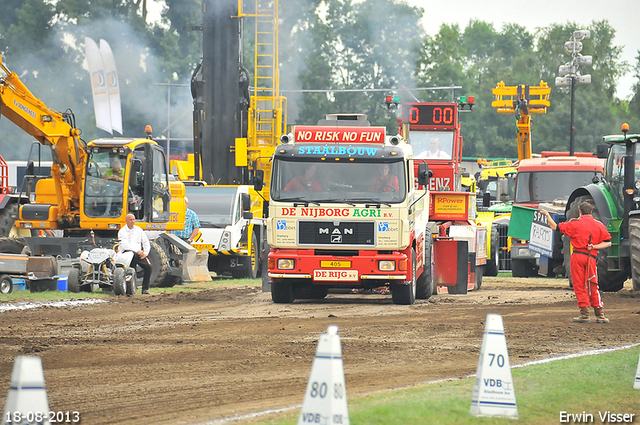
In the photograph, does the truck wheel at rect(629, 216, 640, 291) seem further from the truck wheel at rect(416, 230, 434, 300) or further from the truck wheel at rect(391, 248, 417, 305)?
the truck wheel at rect(391, 248, 417, 305)

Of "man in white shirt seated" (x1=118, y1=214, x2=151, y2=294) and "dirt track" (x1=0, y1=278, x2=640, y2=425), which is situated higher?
"man in white shirt seated" (x1=118, y1=214, x2=151, y2=294)

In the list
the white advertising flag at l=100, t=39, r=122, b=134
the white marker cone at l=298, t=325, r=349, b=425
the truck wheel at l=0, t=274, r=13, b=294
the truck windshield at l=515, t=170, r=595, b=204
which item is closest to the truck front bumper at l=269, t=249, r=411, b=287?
the truck wheel at l=0, t=274, r=13, b=294

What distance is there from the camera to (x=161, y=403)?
7988 millimetres

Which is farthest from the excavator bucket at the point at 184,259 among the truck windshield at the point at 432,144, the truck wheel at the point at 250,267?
the truck windshield at the point at 432,144

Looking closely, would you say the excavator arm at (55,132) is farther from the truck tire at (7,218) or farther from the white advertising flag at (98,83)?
the white advertising flag at (98,83)

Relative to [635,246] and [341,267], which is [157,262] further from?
[635,246]

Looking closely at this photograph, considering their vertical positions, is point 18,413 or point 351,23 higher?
point 351,23

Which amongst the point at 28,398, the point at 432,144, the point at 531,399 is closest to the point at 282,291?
the point at 531,399

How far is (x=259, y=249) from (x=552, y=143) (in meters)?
59.5

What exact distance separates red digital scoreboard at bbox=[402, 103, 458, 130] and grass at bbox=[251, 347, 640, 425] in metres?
16.7

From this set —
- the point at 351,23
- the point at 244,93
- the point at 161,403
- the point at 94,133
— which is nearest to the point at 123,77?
the point at 94,133

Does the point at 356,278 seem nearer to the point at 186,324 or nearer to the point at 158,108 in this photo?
the point at 186,324

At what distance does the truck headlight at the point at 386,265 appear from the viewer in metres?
16.3

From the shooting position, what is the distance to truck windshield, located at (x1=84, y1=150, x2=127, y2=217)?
71.5 ft
